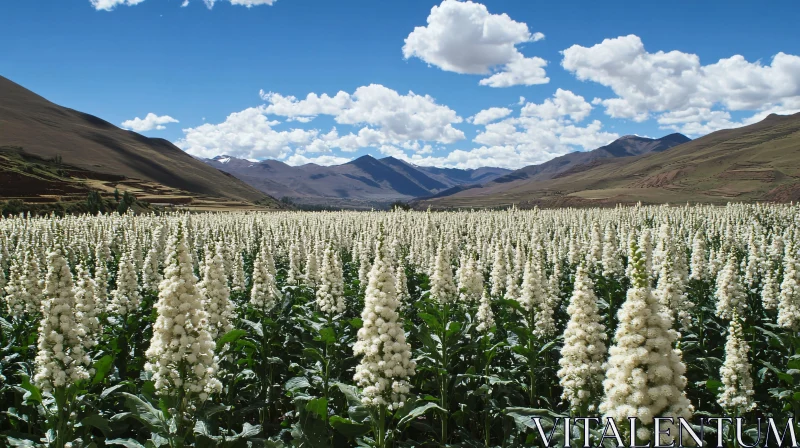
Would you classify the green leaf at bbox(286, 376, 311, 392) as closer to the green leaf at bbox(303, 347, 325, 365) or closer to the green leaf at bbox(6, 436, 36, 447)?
the green leaf at bbox(303, 347, 325, 365)

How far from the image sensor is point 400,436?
9023 millimetres

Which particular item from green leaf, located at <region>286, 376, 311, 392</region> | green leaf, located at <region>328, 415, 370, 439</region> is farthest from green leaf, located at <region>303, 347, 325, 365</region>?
green leaf, located at <region>328, 415, 370, 439</region>

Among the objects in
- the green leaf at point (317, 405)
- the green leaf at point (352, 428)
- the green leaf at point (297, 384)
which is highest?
the green leaf at point (317, 405)

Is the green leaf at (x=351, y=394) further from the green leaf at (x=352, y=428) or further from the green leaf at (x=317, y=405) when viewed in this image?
the green leaf at (x=317, y=405)

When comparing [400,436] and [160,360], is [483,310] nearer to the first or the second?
[400,436]

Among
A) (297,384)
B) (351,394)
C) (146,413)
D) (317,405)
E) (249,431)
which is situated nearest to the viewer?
(146,413)

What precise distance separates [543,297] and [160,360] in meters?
8.91

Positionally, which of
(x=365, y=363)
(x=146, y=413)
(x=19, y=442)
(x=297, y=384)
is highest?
(x=365, y=363)

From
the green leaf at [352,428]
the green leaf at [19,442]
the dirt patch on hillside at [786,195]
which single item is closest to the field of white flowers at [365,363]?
the green leaf at [352,428]

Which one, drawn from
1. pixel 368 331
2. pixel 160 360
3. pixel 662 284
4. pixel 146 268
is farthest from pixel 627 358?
pixel 146 268

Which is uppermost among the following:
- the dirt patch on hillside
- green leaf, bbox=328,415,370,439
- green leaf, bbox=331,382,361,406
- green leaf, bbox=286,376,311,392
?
the dirt patch on hillside

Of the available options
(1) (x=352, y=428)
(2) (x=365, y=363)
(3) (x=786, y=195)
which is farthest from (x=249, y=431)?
(3) (x=786, y=195)

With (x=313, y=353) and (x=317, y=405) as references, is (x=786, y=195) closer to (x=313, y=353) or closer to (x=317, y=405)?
(x=313, y=353)

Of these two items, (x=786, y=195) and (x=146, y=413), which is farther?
(x=786, y=195)
